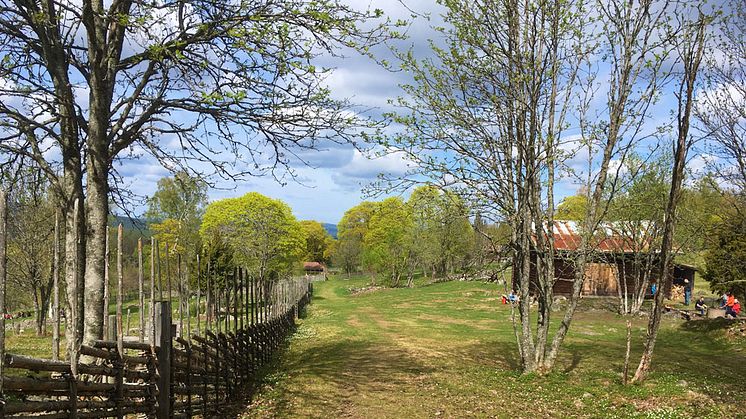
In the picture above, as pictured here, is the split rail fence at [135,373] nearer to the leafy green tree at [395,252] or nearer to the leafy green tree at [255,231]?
the leafy green tree at [255,231]

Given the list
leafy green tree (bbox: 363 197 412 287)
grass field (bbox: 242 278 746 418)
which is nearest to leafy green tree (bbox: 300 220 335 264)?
leafy green tree (bbox: 363 197 412 287)

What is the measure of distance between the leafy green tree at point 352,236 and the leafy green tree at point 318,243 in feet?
30.3

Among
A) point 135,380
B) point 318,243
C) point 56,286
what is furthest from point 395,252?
point 56,286

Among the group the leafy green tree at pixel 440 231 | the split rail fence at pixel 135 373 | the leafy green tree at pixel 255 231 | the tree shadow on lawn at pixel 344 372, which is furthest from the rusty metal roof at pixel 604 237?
the leafy green tree at pixel 255 231

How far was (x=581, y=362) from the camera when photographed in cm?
1381

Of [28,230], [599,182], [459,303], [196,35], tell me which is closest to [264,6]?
[196,35]

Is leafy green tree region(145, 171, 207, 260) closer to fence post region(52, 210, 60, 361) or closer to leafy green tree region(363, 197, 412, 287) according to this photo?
leafy green tree region(363, 197, 412, 287)

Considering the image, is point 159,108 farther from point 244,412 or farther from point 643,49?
point 643,49

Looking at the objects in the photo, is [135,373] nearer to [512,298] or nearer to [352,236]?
[512,298]

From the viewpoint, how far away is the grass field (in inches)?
365

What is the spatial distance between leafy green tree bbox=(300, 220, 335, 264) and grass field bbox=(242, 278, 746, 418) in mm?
79060

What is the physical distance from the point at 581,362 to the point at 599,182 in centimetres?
518

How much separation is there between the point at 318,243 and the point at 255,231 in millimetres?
62248

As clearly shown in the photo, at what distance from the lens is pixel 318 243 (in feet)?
340
